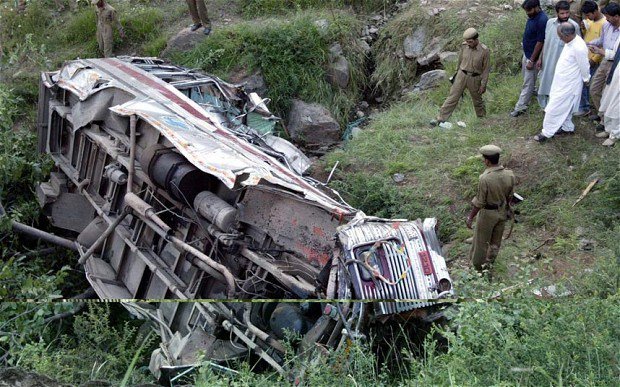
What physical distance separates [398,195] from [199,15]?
247 inches

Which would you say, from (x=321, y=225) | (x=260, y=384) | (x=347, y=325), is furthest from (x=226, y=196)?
(x=260, y=384)

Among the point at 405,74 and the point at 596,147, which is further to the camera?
the point at 405,74

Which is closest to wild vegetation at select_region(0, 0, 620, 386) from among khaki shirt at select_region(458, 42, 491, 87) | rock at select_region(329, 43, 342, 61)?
rock at select_region(329, 43, 342, 61)

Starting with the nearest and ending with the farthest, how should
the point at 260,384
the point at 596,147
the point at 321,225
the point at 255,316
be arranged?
the point at 260,384, the point at 255,316, the point at 321,225, the point at 596,147

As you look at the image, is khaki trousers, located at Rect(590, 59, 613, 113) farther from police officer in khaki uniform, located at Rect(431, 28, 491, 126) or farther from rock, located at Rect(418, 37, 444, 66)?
rock, located at Rect(418, 37, 444, 66)

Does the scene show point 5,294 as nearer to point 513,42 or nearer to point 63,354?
point 63,354

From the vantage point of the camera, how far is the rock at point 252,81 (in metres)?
13.2

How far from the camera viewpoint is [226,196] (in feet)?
25.5

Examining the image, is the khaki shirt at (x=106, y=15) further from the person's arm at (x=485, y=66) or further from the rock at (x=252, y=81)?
the person's arm at (x=485, y=66)

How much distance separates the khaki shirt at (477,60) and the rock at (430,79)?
2247mm

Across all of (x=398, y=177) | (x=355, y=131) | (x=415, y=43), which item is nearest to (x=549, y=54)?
(x=398, y=177)

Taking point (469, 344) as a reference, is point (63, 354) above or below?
below

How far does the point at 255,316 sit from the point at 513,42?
807cm

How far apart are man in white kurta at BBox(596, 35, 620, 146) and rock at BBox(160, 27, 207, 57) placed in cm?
736
